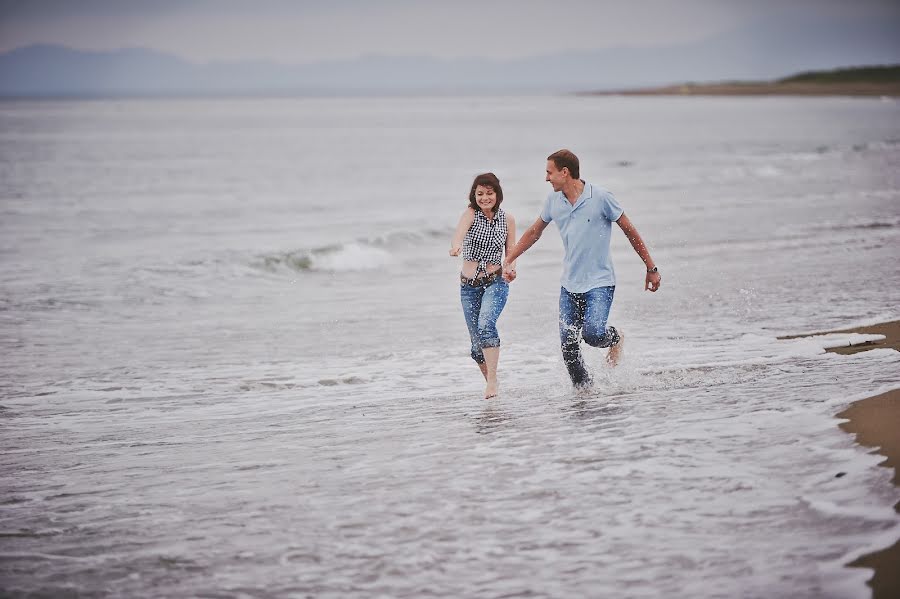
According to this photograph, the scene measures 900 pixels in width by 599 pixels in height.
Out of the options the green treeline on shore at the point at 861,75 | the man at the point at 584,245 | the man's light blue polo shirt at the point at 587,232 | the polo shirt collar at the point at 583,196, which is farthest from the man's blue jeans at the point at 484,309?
the green treeline on shore at the point at 861,75

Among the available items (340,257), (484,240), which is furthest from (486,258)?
(340,257)

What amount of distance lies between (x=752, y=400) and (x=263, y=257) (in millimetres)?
13276

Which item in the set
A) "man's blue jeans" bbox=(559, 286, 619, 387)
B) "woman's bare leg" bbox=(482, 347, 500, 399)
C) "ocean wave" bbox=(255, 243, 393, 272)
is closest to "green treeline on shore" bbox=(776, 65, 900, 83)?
"ocean wave" bbox=(255, 243, 393, 272)

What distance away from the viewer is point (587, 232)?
24.7 feet

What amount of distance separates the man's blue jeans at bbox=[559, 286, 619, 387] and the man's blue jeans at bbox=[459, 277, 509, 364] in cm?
55

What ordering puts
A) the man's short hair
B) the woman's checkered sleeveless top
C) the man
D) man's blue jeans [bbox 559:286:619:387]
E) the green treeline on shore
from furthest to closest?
the green treeline on shore
the woman's checkered sleeveless top
man's blue jeans [bbox 559:286:619:387]
the man
the man's short hair

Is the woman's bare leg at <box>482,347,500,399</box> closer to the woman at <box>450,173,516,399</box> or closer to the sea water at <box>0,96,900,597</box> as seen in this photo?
the woman at <box>450,173,516,399</box>

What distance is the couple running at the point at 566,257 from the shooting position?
753cm

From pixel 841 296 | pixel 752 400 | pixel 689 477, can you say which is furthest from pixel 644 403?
pixel 841 296

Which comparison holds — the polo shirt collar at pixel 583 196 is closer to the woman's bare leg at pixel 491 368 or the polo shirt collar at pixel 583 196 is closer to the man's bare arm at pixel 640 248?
the man's bare arm at pixel 640 248

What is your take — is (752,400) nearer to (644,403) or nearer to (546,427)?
(644,403)

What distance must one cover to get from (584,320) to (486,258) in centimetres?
96

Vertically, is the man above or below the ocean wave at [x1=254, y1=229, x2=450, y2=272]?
above

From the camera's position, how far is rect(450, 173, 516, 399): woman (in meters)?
7.83
